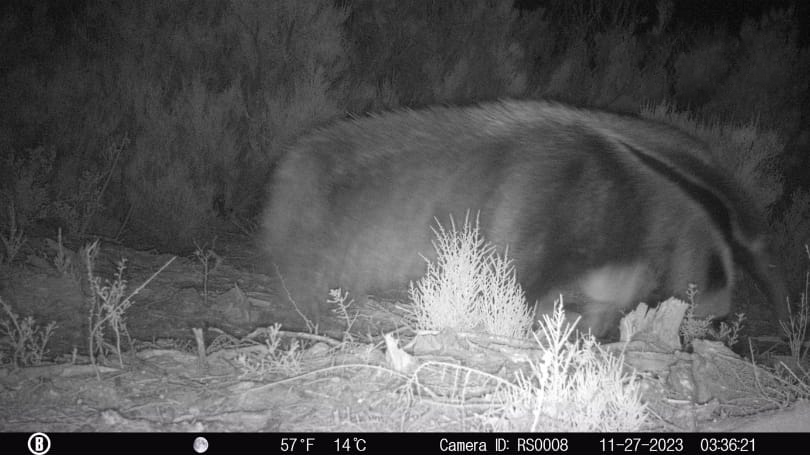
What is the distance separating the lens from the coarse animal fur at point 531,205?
3.26 meters

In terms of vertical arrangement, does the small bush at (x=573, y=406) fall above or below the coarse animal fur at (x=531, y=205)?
below

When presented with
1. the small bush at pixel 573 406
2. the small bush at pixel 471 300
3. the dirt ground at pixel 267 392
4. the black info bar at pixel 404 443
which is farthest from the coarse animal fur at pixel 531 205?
the black info bar at pixel 404 443

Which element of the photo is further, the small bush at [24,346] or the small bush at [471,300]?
the small bush at [471,300]

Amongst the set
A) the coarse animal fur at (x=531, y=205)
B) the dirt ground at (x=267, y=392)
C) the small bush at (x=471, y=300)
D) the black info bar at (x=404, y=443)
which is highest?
the coarse animal fur at (x=531, y=205)

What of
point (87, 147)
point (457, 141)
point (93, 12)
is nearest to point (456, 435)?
point (457, 141)

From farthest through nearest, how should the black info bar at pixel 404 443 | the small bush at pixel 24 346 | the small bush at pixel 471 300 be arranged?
the small bush at pixel 471 300, the small bush at pixel 24 346, the black info bar at pixel 404 443

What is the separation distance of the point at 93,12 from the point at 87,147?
11.7 feet

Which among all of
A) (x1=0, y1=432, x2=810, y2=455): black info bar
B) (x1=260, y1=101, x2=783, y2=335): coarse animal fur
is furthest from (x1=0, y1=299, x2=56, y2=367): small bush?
(x1=260, y1=101, x2=783, y2=335): coarse animal fur

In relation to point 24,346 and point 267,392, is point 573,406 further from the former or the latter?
point 24,346

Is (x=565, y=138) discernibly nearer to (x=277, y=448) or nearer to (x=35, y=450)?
(x=277, y=448)

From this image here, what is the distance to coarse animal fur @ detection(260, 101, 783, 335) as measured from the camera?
326cm

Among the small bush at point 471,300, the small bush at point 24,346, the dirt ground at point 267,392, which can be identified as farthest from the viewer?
the small bush at point 471,300

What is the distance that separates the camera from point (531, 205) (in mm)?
3447

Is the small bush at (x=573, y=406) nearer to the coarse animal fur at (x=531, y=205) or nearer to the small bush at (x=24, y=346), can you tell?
the coarse animal fur at (x=531, y=205)
